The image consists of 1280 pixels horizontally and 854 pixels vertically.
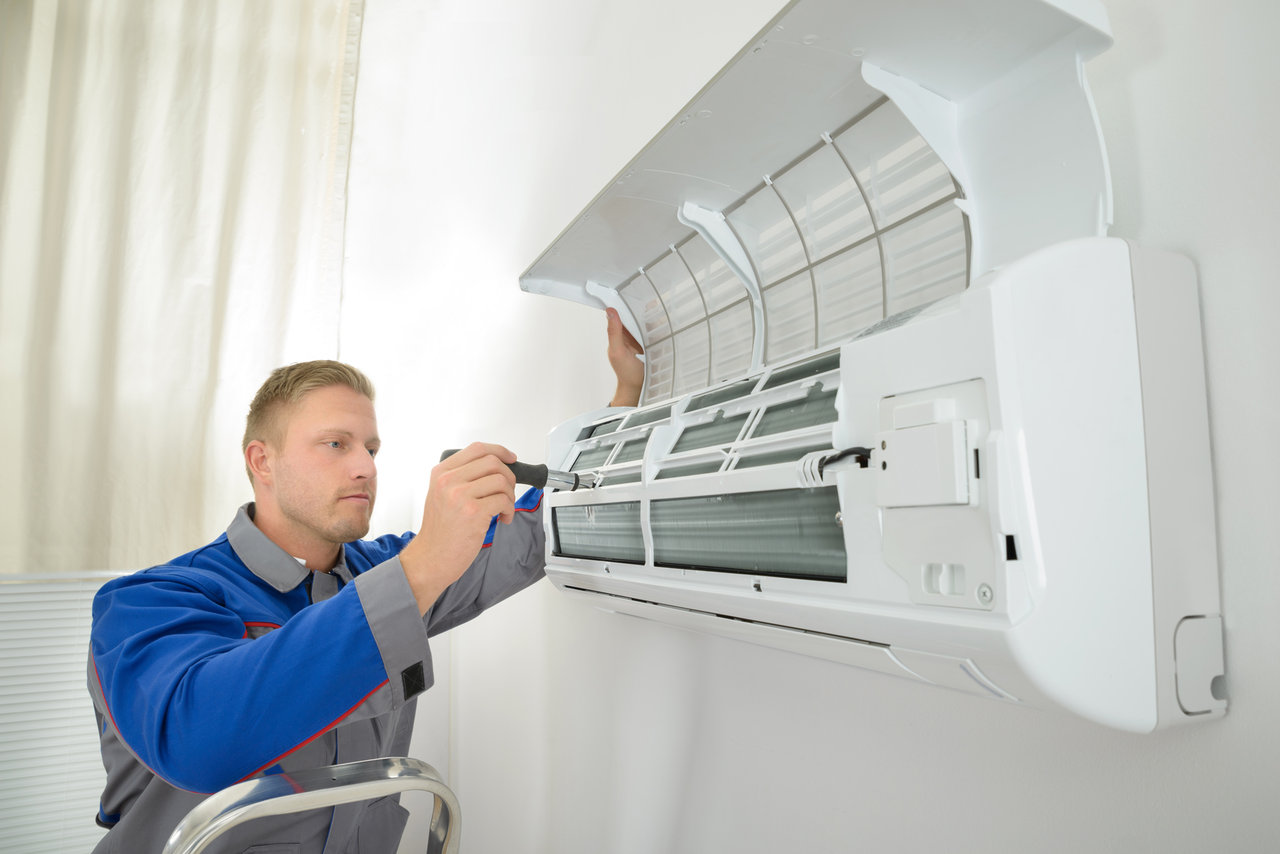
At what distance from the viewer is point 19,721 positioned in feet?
7.56

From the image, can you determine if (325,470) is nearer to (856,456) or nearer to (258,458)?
(258,458)

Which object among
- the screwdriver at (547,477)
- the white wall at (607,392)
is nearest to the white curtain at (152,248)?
the white wall at (607,392)

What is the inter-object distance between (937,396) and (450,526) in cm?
72

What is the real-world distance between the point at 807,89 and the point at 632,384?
2.49ft

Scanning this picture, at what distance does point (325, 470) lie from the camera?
1503 millimetres

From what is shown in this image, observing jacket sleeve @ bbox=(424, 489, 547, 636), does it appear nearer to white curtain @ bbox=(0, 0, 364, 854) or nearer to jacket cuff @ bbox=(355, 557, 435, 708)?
jacket cuff @ bbox=(355, 557, 435, 708)

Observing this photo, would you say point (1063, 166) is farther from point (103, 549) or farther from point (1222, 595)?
point (103, 549)

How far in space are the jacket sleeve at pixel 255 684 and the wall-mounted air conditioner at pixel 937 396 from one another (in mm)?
360

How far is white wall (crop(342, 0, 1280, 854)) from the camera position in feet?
2.24

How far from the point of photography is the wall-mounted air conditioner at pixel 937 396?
1.94 feet

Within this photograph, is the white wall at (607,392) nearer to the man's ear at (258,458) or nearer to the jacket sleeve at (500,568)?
the jacket sleeve at (500,568)

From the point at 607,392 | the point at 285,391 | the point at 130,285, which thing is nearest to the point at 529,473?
the point at 607,392

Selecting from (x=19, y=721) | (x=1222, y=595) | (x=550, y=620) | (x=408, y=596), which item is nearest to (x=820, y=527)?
(x=1222, y=595)

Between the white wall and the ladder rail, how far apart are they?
53 cm
